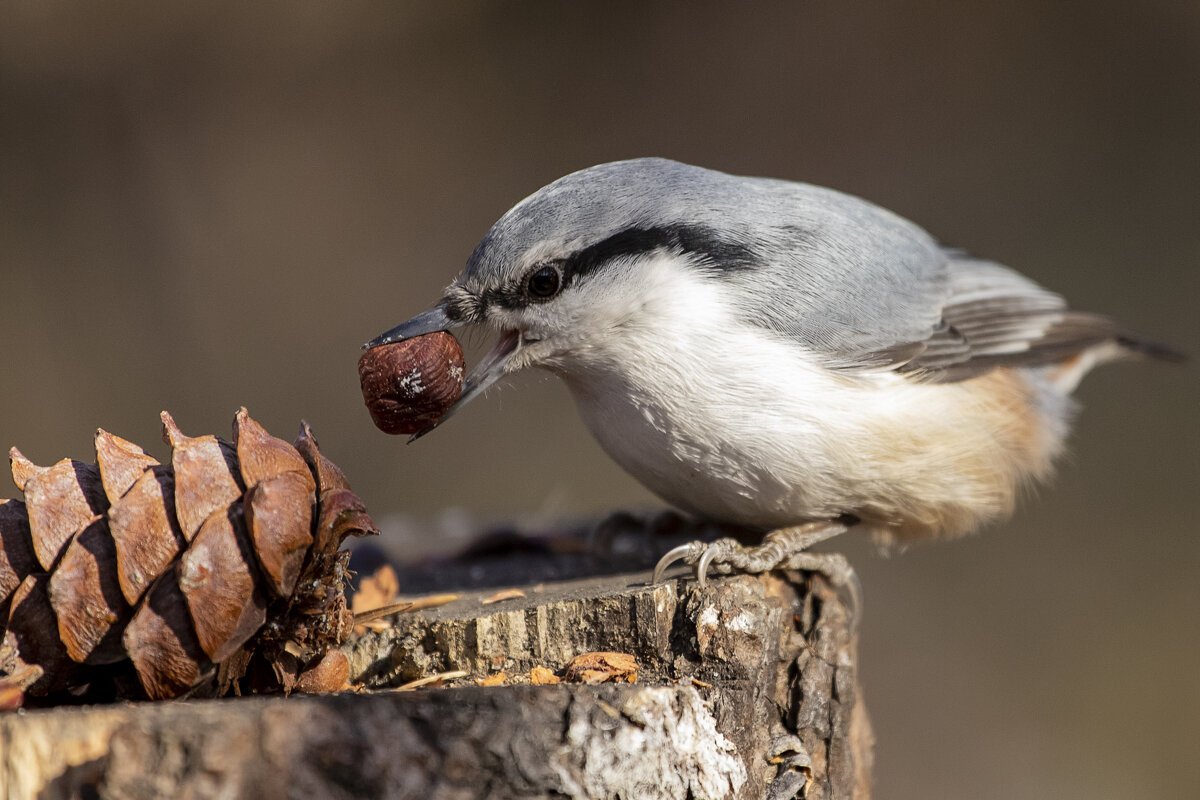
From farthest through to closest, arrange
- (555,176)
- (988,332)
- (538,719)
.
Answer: (555,176) → (988,332) → (538,719)

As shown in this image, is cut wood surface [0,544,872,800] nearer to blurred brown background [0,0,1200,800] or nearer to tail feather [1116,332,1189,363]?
tail feather [1116,332,1189,363]

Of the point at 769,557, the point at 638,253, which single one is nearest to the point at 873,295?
the point at 638,253

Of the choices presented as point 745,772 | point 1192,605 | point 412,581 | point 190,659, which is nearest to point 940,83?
point 1192,605

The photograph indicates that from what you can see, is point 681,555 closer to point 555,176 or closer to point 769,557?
point 769,557

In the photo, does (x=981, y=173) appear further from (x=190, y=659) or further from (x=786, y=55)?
(x=190, y=659)

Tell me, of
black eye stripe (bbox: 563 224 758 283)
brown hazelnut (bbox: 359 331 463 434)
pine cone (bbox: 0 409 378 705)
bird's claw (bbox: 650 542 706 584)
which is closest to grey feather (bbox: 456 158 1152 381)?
black eye stripe (bbox: 563 224 758 283)
